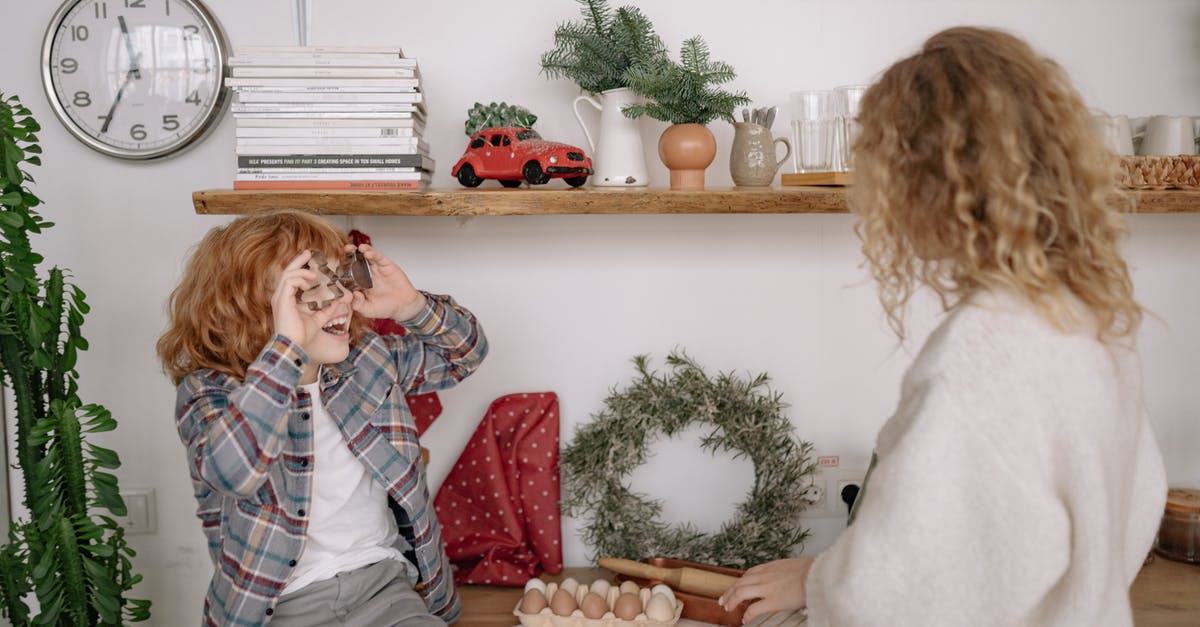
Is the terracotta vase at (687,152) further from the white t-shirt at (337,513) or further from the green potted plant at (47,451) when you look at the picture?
the green potted plant at (47,451)

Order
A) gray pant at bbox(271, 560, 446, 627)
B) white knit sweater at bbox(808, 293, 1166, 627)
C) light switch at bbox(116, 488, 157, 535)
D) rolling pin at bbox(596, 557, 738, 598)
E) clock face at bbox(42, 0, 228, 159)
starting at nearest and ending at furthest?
white knit sweater at bbox(808, 293, 1166, 627), gray pant at bbox(271, 560, 446, 627), rolling pin at bbox(596, 557, 738, 598), clock face at bbox(42, 0, 228, 159), light switch at bbox(116, 488, 157, 535)

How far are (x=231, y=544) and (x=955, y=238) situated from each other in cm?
116

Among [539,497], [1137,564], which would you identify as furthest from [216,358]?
[1137,564]

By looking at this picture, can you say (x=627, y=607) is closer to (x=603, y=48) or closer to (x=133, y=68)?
(x=603, y=48)

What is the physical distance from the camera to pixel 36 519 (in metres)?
1.59

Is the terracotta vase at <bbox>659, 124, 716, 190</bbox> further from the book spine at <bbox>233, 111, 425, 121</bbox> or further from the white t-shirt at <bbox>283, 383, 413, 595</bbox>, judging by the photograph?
the white t-shirt at <bbox>283, 383, 413, 595</bbox>

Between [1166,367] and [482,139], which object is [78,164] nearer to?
[482,139]

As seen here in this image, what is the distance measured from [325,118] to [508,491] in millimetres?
820

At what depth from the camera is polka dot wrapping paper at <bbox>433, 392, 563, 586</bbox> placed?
196cm

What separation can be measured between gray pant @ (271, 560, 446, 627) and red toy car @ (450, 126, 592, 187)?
712mm

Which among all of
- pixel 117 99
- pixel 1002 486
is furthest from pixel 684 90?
pixel 117 99

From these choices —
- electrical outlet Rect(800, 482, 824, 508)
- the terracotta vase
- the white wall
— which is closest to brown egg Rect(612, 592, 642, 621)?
the white wall

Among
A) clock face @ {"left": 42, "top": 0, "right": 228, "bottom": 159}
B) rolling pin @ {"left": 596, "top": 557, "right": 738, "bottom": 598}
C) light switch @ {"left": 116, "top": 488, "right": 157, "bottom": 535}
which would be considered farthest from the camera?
light switch @ {"left": 116, "top": 488, "right": 157, "bottom": 535}

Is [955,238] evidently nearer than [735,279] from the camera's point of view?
Yes
